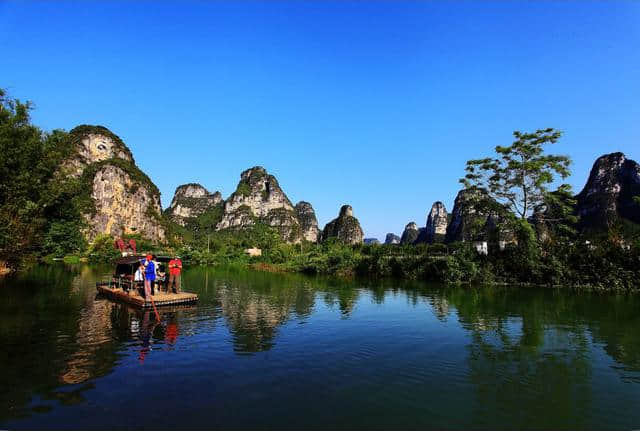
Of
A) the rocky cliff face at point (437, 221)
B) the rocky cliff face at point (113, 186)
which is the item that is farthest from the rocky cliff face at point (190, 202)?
the rocky cliff face at point (437, 221)

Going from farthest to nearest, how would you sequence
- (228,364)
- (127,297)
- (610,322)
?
(127,297) → (610,322) → (228,364)

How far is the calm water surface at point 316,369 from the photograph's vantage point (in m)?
6.46

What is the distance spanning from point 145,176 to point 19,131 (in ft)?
331

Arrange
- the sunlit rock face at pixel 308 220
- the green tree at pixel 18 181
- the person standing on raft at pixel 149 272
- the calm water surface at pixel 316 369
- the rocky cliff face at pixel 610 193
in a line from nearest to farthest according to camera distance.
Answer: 1. the calm water surface at pixel 316 369
2. the person standing on raft at pixel 149 272
3. the green tree at pixel 18 181
4. the rocky cliff face at pixel 610 193
5. the sunlit rock face at pixel 308 220

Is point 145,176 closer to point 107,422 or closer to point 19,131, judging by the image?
point 19,131

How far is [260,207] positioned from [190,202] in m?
37.0

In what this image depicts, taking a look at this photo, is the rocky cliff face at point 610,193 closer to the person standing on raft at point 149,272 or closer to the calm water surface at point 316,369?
the calm water surface at point 316,369

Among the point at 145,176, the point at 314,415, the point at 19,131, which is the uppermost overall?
the point at 145,176

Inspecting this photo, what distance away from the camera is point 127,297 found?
59.4 ft

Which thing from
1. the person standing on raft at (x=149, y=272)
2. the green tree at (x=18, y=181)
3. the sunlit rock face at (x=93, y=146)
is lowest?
the person standing on raft at (x=149, y=272)

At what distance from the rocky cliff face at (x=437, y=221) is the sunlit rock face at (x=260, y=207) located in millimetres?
46454

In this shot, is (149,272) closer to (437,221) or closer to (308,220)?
(437,221)

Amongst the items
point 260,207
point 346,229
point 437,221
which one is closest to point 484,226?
point 346,229

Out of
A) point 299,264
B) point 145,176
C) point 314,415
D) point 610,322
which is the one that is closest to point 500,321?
point 610,322
